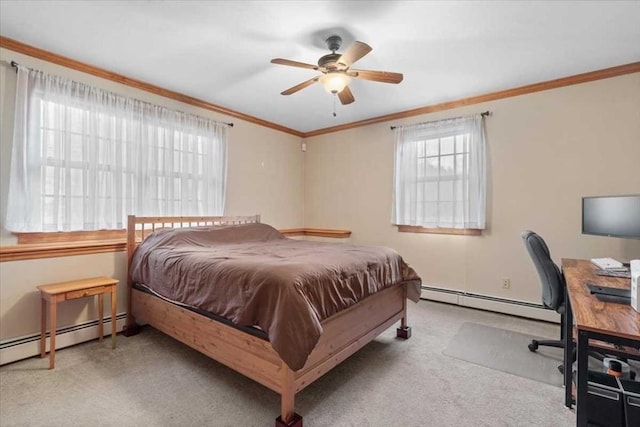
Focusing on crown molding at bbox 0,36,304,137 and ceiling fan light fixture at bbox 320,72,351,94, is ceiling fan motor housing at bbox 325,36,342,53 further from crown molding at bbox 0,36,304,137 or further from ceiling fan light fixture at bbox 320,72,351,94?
crown molding at bbox 0,36,304,137

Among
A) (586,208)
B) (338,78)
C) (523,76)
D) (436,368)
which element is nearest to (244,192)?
(338,78)

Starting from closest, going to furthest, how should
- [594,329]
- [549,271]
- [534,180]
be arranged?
[594,329], [549,271], [534,180]

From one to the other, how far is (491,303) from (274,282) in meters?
3.01

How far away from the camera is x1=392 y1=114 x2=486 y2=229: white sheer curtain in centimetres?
362

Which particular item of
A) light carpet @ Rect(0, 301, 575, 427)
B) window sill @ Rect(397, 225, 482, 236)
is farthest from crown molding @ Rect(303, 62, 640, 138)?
light carpet @ Rect(0, 301, 575, 427)

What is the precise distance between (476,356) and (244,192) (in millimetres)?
3367

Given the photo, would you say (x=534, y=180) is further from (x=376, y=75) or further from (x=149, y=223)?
(x=149, y=223)

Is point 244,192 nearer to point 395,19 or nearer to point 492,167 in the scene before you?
point 395,19

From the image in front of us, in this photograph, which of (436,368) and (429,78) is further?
(429,78)

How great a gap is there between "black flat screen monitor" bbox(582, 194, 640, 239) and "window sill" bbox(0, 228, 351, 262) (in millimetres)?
4375

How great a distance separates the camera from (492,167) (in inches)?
141

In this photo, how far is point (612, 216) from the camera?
2.59 meters

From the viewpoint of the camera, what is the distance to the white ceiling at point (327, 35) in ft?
6.74

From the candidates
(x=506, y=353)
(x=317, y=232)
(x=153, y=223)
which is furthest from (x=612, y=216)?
(x=153, y=223)
